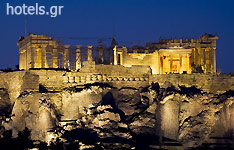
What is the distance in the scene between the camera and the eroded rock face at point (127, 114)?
66681mm

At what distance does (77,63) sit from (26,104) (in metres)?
16.7

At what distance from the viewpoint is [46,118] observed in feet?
222

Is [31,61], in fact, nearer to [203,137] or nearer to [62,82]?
[62,82]

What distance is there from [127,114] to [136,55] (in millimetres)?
12801

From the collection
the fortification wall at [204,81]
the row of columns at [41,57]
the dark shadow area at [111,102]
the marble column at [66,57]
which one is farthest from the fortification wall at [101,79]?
the marble column at [66,57]

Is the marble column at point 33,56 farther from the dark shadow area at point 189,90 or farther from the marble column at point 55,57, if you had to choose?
the dark shadow area at point 189,90

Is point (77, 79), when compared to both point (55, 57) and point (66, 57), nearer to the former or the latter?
point (55, 57)

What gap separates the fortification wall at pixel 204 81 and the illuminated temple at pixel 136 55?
19.8 feet

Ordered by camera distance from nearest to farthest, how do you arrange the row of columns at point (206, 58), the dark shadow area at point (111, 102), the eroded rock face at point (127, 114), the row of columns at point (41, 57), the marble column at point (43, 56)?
1. the eroded rock face at point (127, 114)
2. the dark shadow area at point (111, 102)
3. the row of columns at point (41, 57)
4. the marble column at point (43, 56)
5. the row of columns at point (206, 58)

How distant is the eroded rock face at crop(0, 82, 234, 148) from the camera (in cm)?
6668

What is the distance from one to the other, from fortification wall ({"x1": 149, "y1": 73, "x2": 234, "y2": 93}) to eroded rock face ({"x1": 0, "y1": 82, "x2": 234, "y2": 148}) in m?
1.03

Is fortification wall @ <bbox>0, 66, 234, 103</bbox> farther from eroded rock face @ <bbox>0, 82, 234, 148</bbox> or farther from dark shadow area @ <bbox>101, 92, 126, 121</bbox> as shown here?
dark shadow area @ <bbox>101, 92, 126, 121</bbox>

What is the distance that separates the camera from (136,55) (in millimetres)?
81062

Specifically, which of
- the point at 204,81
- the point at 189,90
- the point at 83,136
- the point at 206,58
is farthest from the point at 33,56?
the point at 206,58
